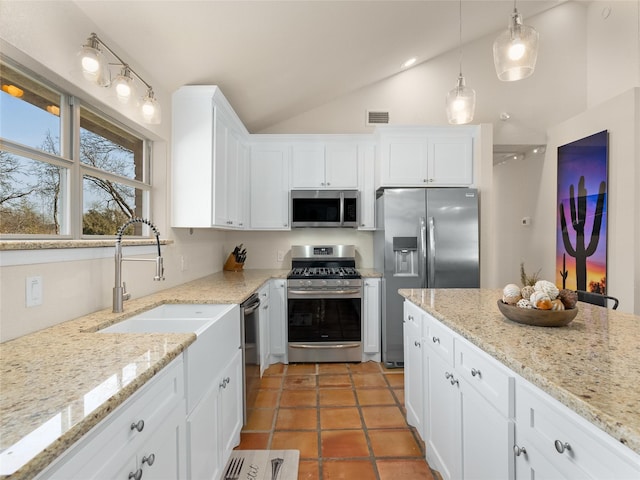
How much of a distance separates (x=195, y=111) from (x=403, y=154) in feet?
6.64

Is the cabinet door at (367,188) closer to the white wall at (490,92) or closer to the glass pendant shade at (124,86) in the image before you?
the white wall at (490,92)

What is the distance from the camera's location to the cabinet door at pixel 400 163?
331 cm

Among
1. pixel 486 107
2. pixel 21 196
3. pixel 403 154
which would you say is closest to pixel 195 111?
pixel 21 196

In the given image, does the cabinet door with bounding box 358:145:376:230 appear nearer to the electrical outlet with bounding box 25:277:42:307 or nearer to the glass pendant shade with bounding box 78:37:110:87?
the glass pendant shade with bounding box 78:37:110:87

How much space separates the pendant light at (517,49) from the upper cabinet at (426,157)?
5.65 ft

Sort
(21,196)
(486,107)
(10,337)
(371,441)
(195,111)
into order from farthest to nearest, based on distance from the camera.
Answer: (486,107), (195,111), (371,441), (21,196), (10,337)

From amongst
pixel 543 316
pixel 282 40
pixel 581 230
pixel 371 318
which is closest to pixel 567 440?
pixel 543 316

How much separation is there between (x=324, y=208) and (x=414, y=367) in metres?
1.95

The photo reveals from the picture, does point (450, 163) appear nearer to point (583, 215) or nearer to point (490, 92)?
point (490, 92)

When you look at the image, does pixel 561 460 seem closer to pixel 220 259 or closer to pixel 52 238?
pixel 52 238

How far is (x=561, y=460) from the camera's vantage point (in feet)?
2.58

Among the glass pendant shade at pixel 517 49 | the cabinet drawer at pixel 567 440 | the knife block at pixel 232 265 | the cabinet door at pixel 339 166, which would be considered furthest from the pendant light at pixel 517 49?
the knife block at pixel 232 265

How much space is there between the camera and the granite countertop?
669mm

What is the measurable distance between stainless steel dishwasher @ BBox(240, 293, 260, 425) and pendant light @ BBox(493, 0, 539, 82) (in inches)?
77.5
